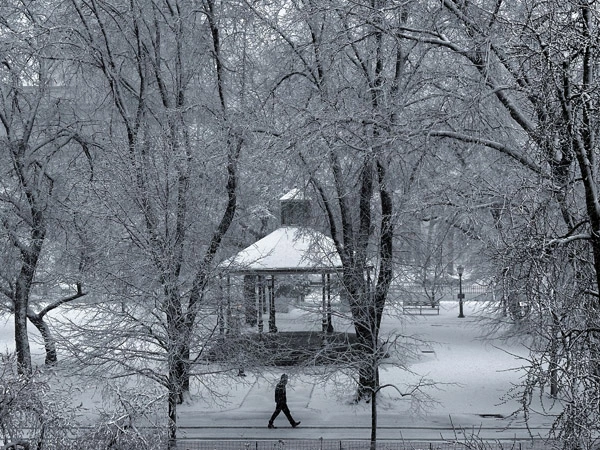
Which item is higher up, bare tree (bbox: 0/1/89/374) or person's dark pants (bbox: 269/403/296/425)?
bare tree (bbox: 0/1/89/374)

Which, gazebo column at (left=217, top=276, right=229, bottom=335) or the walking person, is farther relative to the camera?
the walking person

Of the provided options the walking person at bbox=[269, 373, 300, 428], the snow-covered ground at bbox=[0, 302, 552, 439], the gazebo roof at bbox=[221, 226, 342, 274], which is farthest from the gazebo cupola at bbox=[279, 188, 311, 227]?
the walking person at bbox=[269, 373, 300, 428]

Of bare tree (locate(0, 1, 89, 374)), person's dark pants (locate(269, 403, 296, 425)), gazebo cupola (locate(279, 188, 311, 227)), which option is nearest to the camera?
person's dark pants (locate(269, 403, 296, 425))

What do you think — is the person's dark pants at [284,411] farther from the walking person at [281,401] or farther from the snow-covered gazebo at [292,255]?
the snow-covered gazebo at [292,255]

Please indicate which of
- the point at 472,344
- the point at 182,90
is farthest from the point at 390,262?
the point at 472,344

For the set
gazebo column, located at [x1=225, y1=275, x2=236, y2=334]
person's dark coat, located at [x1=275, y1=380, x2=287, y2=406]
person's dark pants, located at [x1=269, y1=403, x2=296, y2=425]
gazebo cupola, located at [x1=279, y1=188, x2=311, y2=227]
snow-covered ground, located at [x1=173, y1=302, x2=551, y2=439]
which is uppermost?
gazebo cupola, located at [x1=279, y1=188, x2=311, y2=227]

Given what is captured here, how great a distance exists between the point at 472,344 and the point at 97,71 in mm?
15976

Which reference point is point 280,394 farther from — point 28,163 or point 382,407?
point 28,163

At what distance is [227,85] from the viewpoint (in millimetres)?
18906

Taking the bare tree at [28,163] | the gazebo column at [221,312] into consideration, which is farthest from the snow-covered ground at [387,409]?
the bare tree at [28,163]

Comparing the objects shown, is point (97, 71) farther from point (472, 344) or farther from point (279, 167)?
point (472, 344)

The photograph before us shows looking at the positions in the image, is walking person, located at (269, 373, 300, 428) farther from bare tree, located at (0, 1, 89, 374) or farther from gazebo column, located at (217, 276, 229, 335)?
bare tree, located at (0, 1, 89, 374)

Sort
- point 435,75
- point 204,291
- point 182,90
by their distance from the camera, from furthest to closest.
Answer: point 182,90 < point 204,291 < point 435,75

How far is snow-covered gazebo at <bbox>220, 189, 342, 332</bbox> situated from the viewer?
2023cm
